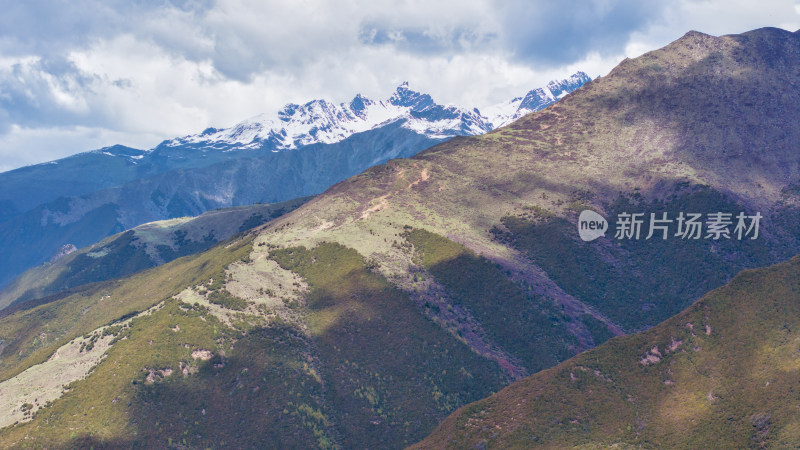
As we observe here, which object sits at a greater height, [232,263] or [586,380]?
[232,263]

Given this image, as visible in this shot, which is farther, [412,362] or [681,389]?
[412,362]

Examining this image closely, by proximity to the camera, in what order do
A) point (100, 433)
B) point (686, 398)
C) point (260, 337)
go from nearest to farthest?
point (686, 398) → point (100, 433) → point (260, 337)

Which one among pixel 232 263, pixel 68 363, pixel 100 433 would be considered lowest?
pixel 100 433

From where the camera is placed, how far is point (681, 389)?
10444 cm

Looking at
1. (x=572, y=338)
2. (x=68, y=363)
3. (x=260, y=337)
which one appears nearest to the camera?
(x=68, y=363)

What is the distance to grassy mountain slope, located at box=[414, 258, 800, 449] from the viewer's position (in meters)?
92.3

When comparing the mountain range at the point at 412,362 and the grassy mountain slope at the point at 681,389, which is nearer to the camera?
the grassy mountain slope at the point at 681,389

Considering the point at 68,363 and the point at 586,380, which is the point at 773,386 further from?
the point at 68,363

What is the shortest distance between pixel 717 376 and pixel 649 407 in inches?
576

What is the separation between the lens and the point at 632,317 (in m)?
191

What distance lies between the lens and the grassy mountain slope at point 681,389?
303 feet

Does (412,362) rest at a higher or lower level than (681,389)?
lower

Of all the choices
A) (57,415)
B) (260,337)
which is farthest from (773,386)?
(57,415)

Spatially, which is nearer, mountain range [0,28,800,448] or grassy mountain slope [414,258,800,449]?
grassy mountain slope [414,258,800,449]
